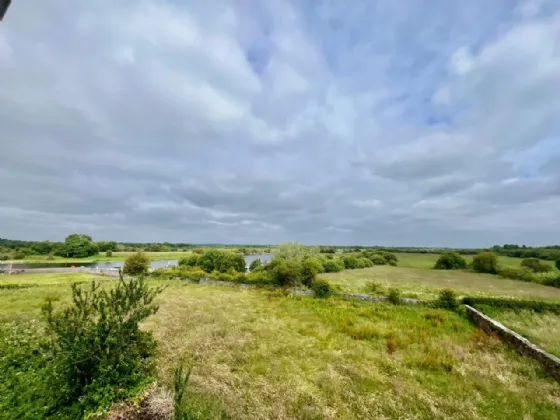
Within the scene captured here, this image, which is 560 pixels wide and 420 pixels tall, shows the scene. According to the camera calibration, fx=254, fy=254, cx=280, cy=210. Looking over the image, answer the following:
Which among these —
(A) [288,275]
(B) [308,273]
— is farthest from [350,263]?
(A) [288,275]

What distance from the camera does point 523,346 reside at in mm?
11219

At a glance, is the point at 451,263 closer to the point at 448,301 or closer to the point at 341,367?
the point at 448,301

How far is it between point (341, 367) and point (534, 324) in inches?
585

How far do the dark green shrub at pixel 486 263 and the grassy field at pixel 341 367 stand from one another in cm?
2677

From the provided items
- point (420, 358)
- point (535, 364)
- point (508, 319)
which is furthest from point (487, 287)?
point (420, 358)

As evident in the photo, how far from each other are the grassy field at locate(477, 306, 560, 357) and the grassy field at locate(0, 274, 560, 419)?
1.66 m

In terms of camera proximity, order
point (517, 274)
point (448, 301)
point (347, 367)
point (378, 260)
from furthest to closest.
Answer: point (378, 260)
point (517, 274)
point (448, 301)
point (347, 367)

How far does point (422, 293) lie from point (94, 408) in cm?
2394

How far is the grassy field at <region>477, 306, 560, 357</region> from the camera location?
38.2ft

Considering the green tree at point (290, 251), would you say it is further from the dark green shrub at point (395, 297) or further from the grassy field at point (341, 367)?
the grassy field at point (341, 367)

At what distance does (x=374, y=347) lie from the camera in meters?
11.1

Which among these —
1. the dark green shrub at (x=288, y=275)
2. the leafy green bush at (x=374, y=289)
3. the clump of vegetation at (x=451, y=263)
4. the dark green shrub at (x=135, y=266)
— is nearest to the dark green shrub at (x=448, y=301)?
the leafy green bush at (x=374, y=289)

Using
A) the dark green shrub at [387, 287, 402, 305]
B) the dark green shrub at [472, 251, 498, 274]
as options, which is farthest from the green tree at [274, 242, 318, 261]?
the dark green shrub at [387, 287, 402, 305]

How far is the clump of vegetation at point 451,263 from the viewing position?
44844mm
